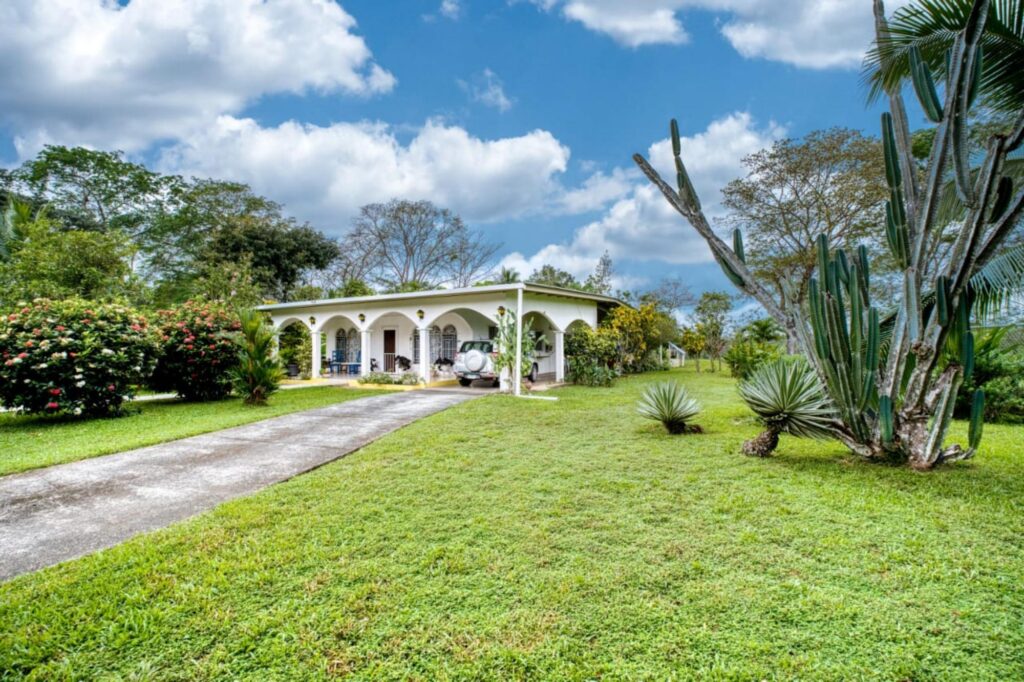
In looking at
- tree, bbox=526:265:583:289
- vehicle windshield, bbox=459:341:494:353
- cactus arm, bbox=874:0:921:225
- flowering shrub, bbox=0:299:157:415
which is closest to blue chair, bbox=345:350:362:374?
vehicle windshield, bbox=459:341:494:353

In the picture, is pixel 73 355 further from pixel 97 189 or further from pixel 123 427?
pixel 97 189

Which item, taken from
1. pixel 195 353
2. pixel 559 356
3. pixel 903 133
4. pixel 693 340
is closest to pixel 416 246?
pixel 693 340

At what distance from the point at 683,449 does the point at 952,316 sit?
3.53 m

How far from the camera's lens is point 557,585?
10.7ft

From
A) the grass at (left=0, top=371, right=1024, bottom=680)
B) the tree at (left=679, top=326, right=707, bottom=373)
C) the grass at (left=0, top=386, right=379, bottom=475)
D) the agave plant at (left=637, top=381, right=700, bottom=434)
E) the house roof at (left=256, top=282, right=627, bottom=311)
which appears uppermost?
the house roof at (left=256, top=282, right=627, bottom=311)

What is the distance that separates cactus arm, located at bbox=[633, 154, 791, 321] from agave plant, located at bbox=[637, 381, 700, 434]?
7.59 ft

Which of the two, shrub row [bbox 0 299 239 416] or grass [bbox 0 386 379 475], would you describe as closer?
grass [bbox 0 386 379 475]

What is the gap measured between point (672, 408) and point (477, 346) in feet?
30.9

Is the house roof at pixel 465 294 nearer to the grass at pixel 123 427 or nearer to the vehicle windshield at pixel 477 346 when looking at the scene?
the vehicle windshield at pixel 477 346

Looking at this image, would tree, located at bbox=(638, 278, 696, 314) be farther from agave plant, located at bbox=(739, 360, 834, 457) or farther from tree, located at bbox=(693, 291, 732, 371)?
agave plant, located at bbox=(739, 360, 834, 457)

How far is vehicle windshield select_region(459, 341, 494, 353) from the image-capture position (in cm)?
1661

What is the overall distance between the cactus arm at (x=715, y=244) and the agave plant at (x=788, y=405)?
2.51ft

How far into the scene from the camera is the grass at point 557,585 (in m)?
2.55

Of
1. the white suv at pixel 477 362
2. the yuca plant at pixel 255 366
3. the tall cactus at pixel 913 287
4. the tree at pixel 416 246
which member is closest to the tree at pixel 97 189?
the tree at pixel 416 246
